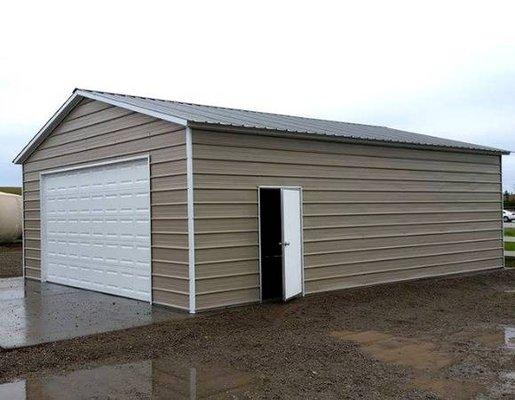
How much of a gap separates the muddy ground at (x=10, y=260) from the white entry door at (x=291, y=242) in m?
8.40

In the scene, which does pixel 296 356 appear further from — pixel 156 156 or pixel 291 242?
pixel 156 156

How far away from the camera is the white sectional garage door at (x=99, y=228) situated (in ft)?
32.4

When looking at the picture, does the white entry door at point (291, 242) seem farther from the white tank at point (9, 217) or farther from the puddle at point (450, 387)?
the white tank at point (9, 217)

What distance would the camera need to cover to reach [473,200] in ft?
44.4

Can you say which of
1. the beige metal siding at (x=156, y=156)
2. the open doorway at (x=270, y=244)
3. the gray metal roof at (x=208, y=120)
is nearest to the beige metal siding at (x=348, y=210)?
the gray metal roof at (x=208, y=120)

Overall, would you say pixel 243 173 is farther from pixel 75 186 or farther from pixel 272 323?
pixel 75 186

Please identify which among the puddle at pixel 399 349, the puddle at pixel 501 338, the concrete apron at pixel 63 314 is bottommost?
the puddle at pixel 501 338

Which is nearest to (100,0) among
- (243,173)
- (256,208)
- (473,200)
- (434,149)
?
(243,173)

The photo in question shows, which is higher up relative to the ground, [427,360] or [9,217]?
[9,217]

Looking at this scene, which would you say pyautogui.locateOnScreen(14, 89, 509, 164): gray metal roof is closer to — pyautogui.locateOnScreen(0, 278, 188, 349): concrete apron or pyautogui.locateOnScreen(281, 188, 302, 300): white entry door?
pyautogui.locateOnScreen(281, 188, 302, 300): white entry door

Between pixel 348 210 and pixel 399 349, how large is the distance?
182 inches

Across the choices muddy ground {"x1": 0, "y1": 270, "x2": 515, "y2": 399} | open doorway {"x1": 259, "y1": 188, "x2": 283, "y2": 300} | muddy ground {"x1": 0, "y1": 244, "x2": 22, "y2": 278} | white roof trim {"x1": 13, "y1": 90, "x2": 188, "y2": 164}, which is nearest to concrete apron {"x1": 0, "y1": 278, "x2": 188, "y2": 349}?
muddy ground {"x1": 0, "y1": 270, "x2": 515, "y2": 399}

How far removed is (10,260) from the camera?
61.8 feet

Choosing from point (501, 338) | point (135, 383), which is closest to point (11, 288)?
point (135, 383)
